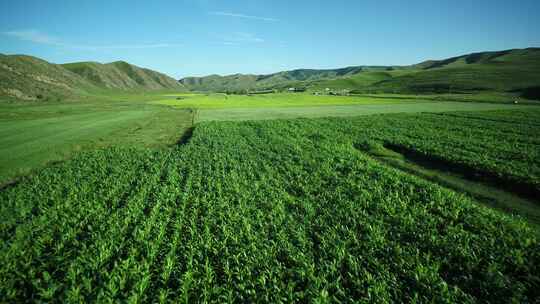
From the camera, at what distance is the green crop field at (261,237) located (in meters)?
6.29

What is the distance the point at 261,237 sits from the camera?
28.1ft

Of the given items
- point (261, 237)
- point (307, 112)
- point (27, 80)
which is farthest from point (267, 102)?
point (27, 80)

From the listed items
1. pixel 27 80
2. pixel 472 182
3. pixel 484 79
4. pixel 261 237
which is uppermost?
pixel 484 79

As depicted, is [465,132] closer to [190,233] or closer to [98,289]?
[190,233]

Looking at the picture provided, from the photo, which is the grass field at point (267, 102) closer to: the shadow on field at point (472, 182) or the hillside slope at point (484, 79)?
the hillside slope at point (484, 79)

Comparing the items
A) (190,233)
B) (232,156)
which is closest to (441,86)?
(232,156)

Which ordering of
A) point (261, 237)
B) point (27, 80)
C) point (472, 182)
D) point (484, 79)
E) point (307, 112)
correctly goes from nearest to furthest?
point (261, 237) < point (472, 182) < point (307, 112) < point (27, 80) < point (484, 79)

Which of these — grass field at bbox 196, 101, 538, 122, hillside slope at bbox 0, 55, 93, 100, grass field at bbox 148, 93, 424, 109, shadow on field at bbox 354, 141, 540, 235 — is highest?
hillside slope at bbox 0, 55, 93, 100

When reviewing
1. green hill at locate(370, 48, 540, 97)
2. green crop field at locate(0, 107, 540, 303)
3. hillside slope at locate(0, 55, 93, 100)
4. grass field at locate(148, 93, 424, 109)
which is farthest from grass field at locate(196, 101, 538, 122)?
hillside slope at locate(0, 55, 93, 100)

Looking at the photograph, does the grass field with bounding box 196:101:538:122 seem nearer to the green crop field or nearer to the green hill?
the green crop field

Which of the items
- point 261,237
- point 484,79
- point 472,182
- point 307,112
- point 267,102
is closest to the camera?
point 261,237

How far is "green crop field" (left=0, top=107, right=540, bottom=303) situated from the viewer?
20.6ft

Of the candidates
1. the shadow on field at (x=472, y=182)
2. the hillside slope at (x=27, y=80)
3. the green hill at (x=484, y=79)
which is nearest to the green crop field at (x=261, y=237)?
the shadow on field at (x=472, y=182)

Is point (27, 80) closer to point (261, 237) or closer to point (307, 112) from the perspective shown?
point (307, 112)
